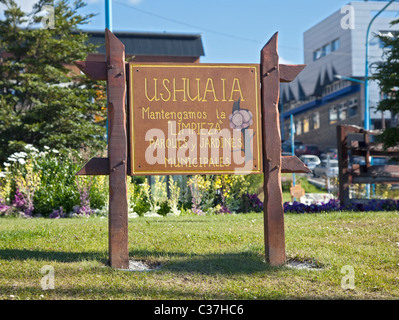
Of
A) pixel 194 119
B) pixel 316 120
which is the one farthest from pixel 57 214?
pixel 316 120

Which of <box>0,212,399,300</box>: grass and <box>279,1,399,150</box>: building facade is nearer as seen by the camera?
<box>0,212,399,300</box>: grass

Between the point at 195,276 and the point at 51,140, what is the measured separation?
40.7ft

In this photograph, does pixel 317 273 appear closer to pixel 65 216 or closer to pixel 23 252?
pixel 23 252

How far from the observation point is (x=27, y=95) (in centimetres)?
1830

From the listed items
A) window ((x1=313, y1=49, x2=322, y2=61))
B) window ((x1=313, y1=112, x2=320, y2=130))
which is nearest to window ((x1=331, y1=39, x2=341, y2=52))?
window ((x1=313, y1=49, x2=322, y2=61))

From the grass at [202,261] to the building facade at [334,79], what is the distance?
138ft

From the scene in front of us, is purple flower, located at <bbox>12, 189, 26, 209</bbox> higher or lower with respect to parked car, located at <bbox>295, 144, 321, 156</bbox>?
lower

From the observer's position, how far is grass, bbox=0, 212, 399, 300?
510 cm

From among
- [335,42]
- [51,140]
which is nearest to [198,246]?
[51,140]

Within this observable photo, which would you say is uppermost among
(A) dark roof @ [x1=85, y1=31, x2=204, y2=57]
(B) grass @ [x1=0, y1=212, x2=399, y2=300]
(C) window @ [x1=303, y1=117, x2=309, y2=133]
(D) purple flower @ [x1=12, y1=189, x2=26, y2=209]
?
(A) dark roof @ [x1=85, y1=31, x2=204, y2=57]

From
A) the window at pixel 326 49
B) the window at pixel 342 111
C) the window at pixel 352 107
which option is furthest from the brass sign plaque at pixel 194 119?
the window at pixel 326 49

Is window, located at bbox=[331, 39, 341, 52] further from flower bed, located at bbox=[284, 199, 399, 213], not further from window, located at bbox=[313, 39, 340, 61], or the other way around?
flower bed, located at bbox=[284, 199, 399, 213]

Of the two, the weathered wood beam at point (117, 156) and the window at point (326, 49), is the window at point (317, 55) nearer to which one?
the window at point (326, 49)

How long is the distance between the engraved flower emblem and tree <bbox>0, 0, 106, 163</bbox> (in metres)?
11.5
